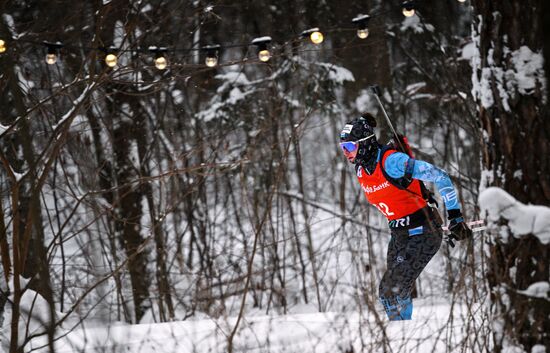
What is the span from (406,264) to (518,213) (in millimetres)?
2092

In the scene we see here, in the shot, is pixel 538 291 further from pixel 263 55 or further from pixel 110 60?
pixel 110 60

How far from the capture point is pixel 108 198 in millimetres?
10547

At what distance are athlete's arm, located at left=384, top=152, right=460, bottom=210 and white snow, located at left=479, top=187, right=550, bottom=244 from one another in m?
1.48

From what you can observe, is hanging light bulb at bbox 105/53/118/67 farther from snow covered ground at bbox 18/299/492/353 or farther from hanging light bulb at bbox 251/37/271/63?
snow covered ground at bbox 18/299/492/353

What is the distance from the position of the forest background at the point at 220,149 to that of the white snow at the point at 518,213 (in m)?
0.10

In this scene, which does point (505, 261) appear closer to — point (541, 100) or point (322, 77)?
point (541, 100)

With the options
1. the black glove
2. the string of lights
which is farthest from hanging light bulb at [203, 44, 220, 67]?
the black glove

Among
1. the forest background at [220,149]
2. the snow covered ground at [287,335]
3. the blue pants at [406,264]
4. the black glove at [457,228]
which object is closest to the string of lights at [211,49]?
the forest background at [220,149]

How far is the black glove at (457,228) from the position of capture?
4.50m

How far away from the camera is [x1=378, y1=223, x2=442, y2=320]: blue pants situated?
5121mm

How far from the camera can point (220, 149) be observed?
8.95 meters

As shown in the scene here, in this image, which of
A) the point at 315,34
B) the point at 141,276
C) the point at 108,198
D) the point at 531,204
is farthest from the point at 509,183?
the point at 108,198

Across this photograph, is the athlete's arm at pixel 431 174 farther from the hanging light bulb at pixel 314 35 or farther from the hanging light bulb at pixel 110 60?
the hanging light bulb at pixel 110 60

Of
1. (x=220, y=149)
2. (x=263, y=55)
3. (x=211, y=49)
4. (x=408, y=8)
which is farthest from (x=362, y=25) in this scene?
(x=220, y=149)
